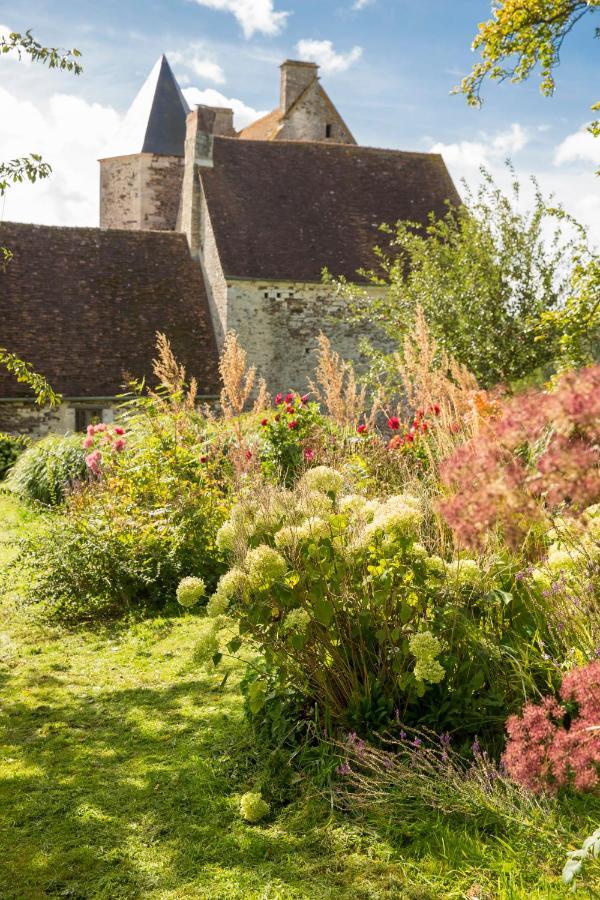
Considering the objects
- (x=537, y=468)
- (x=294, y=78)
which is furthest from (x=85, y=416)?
(x=537, y=468)

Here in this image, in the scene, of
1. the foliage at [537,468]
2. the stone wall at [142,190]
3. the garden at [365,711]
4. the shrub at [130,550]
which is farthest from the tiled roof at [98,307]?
the foliage at [537,468]

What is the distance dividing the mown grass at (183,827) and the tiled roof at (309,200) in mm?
15353

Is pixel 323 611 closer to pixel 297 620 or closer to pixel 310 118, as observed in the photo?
pixel 297 620

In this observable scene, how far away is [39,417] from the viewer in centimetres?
1844

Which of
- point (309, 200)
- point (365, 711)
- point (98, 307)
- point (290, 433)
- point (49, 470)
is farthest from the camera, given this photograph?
point (309, 200)

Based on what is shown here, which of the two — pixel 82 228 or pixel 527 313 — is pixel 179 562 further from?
pixel 82 228

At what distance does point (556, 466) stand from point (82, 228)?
69.8 feet

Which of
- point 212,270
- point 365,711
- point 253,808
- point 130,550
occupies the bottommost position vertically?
point 253,808

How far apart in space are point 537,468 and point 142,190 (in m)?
28.1

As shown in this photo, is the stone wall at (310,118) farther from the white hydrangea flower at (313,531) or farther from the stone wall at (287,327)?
the white hydrangea flower at (313,531)

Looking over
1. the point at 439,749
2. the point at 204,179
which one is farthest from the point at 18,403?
the point at 439,749

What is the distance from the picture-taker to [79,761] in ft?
14.7

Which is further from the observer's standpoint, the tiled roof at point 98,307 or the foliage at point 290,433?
the tiled roof at point 98,307

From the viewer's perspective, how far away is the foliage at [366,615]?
3811 millimetres
